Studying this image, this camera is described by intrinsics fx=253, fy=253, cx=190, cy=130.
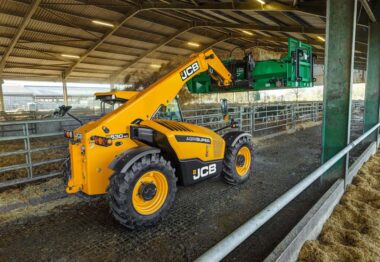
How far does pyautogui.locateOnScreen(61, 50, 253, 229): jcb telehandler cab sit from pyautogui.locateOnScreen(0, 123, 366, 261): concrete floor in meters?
0.32

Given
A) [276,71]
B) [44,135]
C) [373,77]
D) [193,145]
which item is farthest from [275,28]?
[44,135]

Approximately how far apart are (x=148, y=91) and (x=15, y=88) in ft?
180

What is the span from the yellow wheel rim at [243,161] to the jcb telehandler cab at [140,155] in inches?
31.5

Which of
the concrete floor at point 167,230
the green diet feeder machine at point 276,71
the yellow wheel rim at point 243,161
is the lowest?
the concrete floor at point 167,230

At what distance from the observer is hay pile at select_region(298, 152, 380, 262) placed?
260 centimetres

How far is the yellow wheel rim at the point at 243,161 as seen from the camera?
496 cm

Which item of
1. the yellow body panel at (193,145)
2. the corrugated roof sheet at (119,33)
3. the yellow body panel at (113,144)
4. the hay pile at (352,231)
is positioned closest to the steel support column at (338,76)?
the hay pile at (352,231)

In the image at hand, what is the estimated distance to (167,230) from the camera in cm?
327

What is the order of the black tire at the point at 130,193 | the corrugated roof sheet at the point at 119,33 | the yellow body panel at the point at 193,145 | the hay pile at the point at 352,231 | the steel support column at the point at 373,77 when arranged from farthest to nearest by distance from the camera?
the corrugated roof sheet at the point at 119,33 → the steel support column at the point at 373,77 → the yellow body panel at the point at 193,145 → the black tire at the point at 130,193 → the hay pile at the point at 352,231

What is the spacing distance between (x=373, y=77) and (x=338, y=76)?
4.76 m

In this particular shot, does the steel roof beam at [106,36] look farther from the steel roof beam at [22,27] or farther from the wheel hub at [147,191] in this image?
the wheel hub at [147,191]

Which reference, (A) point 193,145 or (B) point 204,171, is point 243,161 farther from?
(A) point 193,145

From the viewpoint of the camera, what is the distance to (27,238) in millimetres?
3160

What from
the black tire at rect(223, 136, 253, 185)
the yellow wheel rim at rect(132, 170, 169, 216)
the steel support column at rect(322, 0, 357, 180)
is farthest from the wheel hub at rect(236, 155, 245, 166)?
the yellow wheel rim at rect(132, 170, 169, 216)
